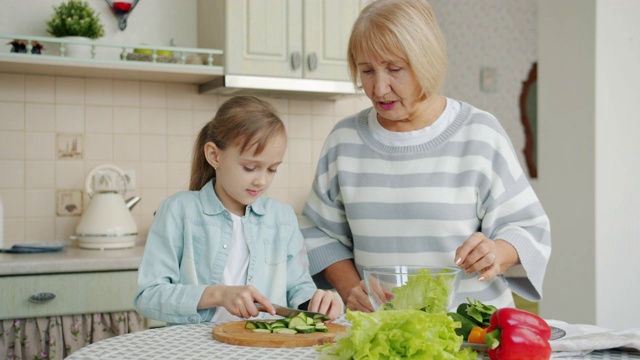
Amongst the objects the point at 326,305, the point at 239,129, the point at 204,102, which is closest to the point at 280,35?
the point at 204,102

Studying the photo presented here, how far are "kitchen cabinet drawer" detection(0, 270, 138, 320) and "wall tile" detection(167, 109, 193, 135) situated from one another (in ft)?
2.40

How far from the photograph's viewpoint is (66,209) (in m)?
2.86

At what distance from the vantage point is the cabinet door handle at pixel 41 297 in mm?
2355

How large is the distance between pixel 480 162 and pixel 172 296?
0.65 metres

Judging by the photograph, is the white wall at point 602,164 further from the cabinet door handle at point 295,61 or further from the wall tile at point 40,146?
the wall tile at point 40,146

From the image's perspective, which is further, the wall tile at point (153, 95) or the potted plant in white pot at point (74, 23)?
the wall tile at point (153, 95)

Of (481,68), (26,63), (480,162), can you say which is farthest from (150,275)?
(481,68)

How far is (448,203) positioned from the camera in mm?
1504

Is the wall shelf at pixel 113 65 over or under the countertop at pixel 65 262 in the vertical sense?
over

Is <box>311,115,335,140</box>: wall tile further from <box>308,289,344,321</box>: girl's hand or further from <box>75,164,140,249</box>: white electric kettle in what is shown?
<box>308,289,344,321</box>: girl's hand

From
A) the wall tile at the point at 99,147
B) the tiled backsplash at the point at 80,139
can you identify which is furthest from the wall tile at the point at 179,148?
the wall tile at the point at 99,147

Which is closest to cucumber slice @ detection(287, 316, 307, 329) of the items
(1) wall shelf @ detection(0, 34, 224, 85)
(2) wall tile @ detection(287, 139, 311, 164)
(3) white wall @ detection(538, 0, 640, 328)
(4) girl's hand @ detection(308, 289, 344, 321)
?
(4) girl's hand @ detection(308, 289, 344, 321)

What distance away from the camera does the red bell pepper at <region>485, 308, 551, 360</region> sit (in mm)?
995

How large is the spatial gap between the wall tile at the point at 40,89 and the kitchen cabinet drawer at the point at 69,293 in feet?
2.51
